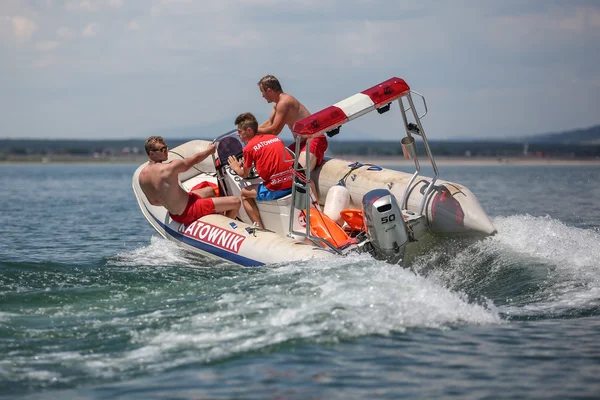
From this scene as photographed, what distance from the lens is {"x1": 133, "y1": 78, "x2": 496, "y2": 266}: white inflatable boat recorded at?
22.9 ft

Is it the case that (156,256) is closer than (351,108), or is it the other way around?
(351,108)

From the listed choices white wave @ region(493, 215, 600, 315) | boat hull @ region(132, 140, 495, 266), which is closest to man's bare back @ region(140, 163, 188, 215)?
boat hull @ region(132, 140, 495, 266)

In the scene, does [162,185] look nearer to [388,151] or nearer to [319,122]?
[319,122]

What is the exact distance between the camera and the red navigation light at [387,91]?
729cm

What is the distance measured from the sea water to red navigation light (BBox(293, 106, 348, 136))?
1190 millimetres

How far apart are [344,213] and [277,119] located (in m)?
1.40

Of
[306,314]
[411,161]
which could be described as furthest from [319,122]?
[411,161]

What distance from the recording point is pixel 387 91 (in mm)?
7332

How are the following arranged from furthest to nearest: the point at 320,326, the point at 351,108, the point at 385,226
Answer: the point at 351,108, the point at 385,226, the point at 320,326

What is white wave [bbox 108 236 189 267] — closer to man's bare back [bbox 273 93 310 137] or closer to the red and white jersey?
the red and white jersey

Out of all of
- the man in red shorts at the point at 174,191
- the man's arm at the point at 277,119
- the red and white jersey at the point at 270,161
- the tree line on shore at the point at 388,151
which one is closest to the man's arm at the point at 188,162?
the man in red shorts at the point at 174,191

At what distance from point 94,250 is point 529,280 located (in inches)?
229

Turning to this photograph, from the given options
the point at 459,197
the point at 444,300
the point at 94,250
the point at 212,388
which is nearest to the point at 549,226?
the point at 459,197

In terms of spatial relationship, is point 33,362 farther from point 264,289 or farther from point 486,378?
point 486,378
